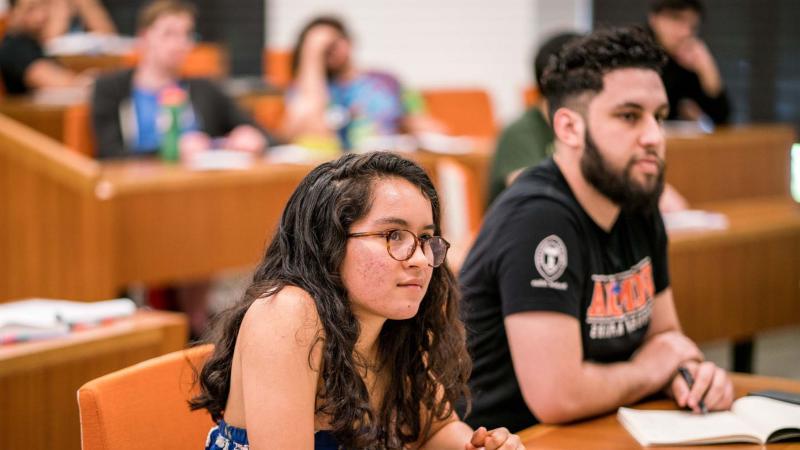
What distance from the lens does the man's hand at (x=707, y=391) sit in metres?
2.13

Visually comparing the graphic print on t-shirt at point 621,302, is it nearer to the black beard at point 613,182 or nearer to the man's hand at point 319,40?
the black beard at point 613,182

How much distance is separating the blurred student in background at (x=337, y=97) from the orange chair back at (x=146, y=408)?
3.63 m

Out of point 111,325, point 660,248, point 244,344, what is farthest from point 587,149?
point 111,325

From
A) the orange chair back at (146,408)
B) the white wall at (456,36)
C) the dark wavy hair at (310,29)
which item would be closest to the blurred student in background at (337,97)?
the dark wavy hair at (310,29)

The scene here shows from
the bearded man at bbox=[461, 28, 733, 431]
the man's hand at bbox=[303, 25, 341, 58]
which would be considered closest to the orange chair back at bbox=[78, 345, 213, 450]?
the bearded man at bbox=[461, 28, 733, 431]

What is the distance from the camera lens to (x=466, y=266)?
2277 mm

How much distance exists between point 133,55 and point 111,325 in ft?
18.1

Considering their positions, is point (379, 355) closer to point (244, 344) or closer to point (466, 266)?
point (244, 344)

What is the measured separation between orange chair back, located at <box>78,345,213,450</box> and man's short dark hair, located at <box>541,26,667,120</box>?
92 cm

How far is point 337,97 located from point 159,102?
101cm

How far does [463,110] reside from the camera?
6637mm

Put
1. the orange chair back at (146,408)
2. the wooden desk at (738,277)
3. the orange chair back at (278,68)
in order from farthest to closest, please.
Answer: the orange chair back at (278,68), the wooden desk at (738,277), the orange chair back at (146,408)

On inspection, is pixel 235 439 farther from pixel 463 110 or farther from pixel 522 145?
pixel 463 110

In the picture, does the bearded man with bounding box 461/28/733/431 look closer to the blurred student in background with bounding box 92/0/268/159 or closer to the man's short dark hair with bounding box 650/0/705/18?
the blurred student in background with bounding box 92/0/268/159
